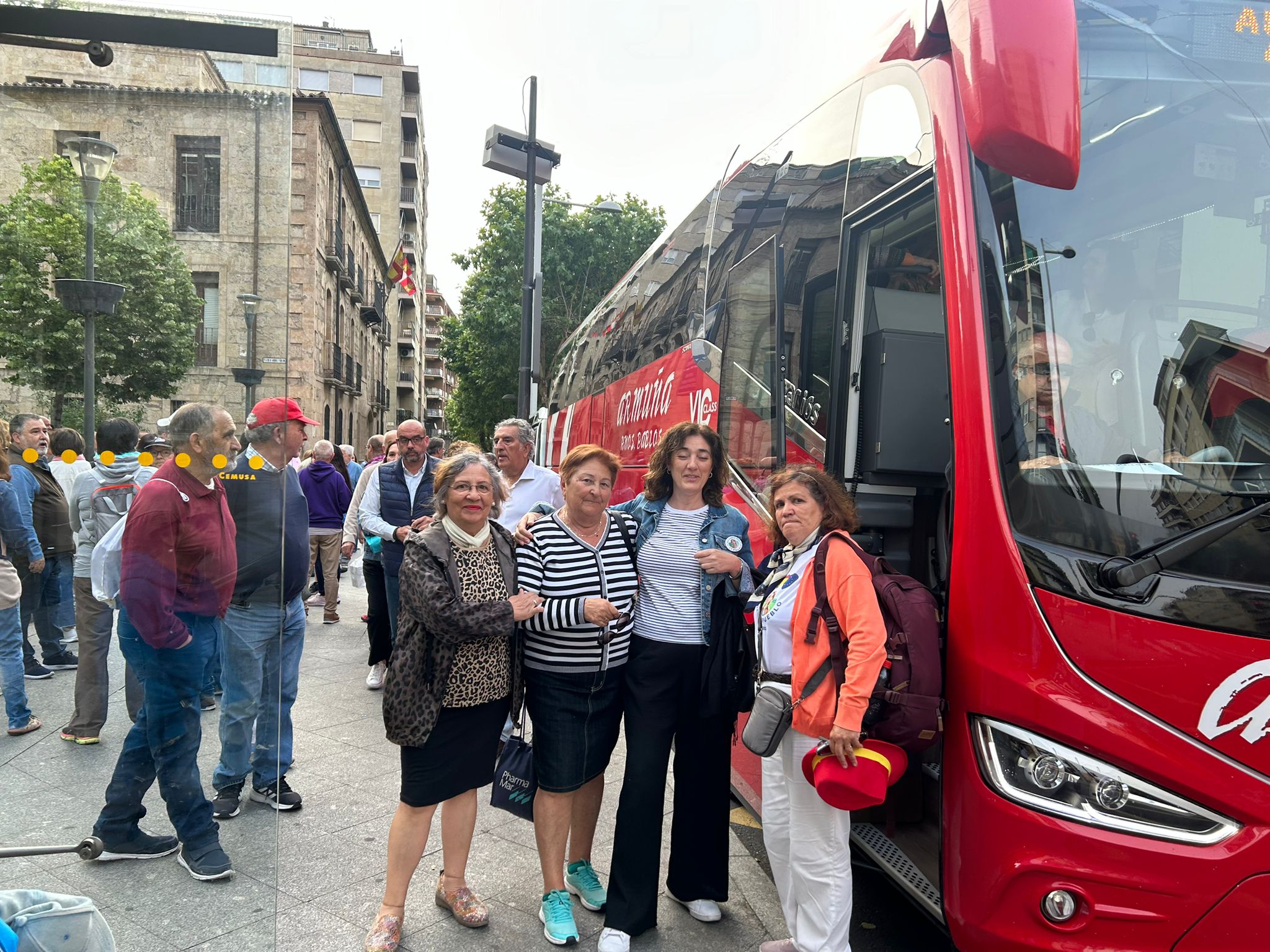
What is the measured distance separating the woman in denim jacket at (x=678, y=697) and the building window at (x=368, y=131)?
66.6 metres

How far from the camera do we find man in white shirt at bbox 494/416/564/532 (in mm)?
5801

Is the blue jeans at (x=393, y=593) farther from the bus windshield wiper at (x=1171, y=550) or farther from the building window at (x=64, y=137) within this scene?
the bus windshield wiper at (x=1171, y=550)

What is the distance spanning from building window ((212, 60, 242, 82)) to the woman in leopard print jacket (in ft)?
4.60

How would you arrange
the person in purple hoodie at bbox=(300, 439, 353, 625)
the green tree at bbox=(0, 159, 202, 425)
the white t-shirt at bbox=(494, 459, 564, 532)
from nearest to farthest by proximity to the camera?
1. the green tree at bbox=(0, 159, 202, 425)
2. the white t-shirt at bbox=(494, 459, 564, 532)
3. the person in purple hoodie at bbox=(300, 439, 353, 625)

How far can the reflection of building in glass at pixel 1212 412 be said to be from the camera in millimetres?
2443

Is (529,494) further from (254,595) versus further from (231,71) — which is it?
(231,71)

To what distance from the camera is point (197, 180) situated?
Result: 283 centimetres

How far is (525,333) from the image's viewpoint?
46.9 ft

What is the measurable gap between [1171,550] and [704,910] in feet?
7.25

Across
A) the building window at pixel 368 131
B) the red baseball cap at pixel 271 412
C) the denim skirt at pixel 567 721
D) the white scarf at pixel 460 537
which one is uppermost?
the building window at pixel 368 131

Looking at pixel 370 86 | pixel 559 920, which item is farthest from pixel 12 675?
pixel 370 86

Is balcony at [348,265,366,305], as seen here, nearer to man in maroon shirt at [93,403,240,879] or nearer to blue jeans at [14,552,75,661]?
blue jeans at [14,552,75,661]

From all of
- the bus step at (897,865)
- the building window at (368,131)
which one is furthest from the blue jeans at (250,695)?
the building window at (368,131)

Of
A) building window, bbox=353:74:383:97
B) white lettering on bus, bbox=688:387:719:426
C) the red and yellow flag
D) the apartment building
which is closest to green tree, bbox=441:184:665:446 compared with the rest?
the red and yellow flag
